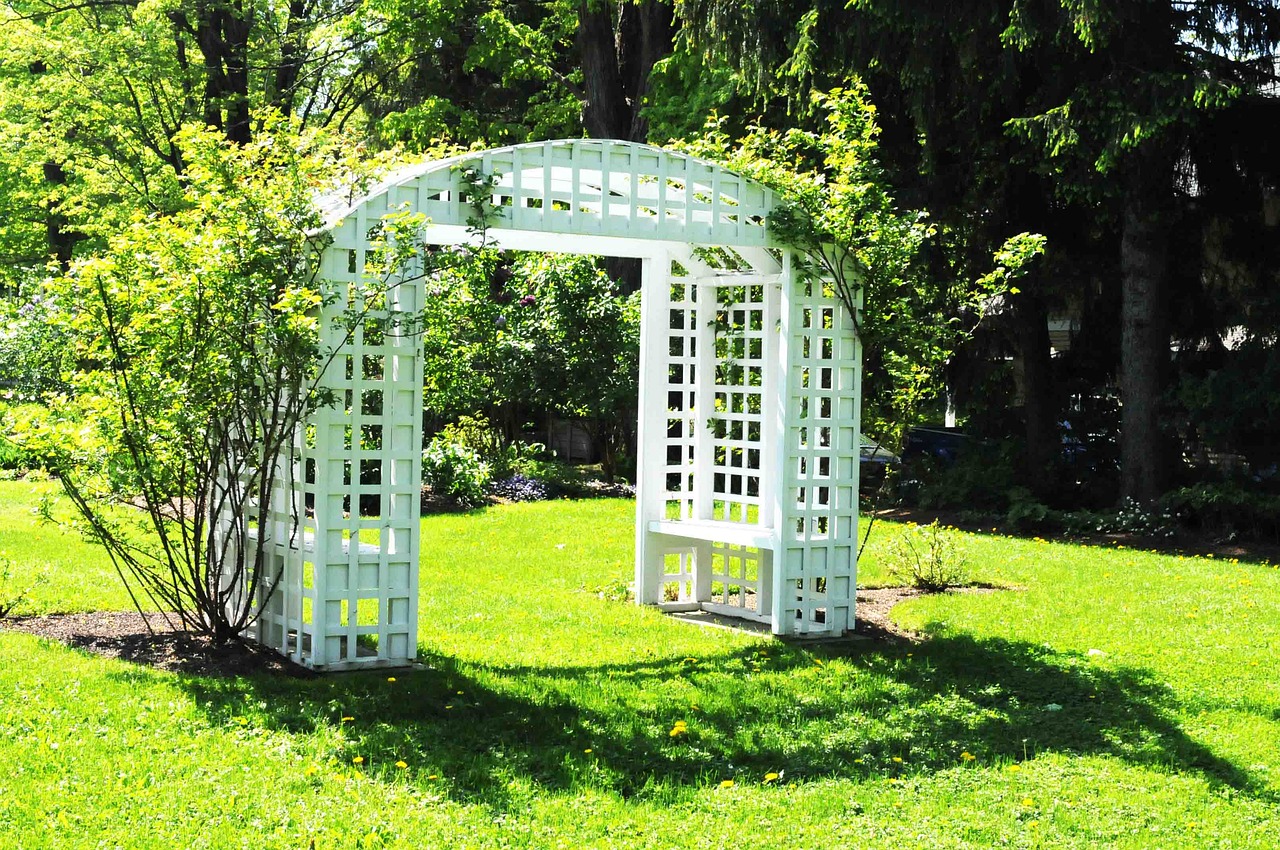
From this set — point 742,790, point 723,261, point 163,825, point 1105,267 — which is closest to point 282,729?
point 163,825

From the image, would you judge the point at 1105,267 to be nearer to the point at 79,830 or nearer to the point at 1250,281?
the point at 1250,281

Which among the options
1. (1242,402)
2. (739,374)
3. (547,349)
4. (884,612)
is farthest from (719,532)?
(547,349)

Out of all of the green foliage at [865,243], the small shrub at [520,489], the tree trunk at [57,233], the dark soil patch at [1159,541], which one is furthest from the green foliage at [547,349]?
the tree trunk at [57,233]

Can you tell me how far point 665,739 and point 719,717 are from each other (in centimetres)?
46

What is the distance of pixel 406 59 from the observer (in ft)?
72.8

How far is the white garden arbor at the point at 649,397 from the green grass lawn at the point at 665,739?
535 mm

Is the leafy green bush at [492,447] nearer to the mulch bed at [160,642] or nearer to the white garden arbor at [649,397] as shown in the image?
the white garden arbor at [649,397]

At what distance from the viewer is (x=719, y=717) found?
627 centimetres

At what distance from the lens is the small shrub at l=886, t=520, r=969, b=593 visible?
1037 centimetres

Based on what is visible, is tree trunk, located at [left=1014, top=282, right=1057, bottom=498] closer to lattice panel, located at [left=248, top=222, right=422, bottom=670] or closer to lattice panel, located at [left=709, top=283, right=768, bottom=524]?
lattice panel, located at [left=709, top=283, right=768, bottom=524]

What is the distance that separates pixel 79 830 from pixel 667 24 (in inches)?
675

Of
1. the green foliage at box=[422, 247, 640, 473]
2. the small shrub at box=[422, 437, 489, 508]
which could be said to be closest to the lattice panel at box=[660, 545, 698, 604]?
the small shrub at box=[422, 437, 489, 508]

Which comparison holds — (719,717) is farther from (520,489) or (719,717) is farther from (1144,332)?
(520,489)

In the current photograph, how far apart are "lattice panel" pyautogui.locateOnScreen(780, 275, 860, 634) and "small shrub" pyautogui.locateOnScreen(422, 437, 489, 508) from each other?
7.64 m
